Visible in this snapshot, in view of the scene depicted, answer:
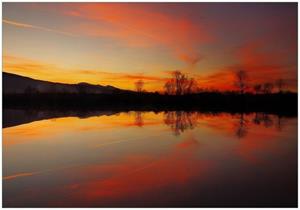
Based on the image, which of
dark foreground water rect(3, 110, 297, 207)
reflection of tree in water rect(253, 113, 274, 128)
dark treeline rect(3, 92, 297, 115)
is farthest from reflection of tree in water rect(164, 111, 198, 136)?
dark treeline rect(3, 92, 297, 115)

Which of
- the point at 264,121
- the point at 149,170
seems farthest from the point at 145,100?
the point at 149,170

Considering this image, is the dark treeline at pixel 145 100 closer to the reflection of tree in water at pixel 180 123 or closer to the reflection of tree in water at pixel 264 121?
the reflection of tree in water at pixel 264 121

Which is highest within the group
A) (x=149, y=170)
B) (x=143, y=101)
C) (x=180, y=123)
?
(x=143, y=101)

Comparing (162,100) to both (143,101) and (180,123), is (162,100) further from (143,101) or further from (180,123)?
(180,123)

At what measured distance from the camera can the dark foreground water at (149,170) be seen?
3.97 m

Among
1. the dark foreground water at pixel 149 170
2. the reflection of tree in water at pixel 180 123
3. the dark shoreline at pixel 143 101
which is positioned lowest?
the dark foreground water at pixel 149 170

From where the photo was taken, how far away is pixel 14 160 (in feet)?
19.1

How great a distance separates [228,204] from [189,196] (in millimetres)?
454

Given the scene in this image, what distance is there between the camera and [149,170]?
5195mm

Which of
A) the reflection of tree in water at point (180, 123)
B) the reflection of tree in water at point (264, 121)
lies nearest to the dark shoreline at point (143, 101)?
the reflection of tree in water at point (264, 121)

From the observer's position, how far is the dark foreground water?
397 centimetres

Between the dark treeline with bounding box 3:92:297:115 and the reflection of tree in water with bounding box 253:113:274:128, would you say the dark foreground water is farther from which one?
the dark treeline with bounding box 3:92:297:115

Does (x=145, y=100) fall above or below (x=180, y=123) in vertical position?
above

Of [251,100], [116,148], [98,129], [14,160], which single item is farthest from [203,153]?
[251,100]
